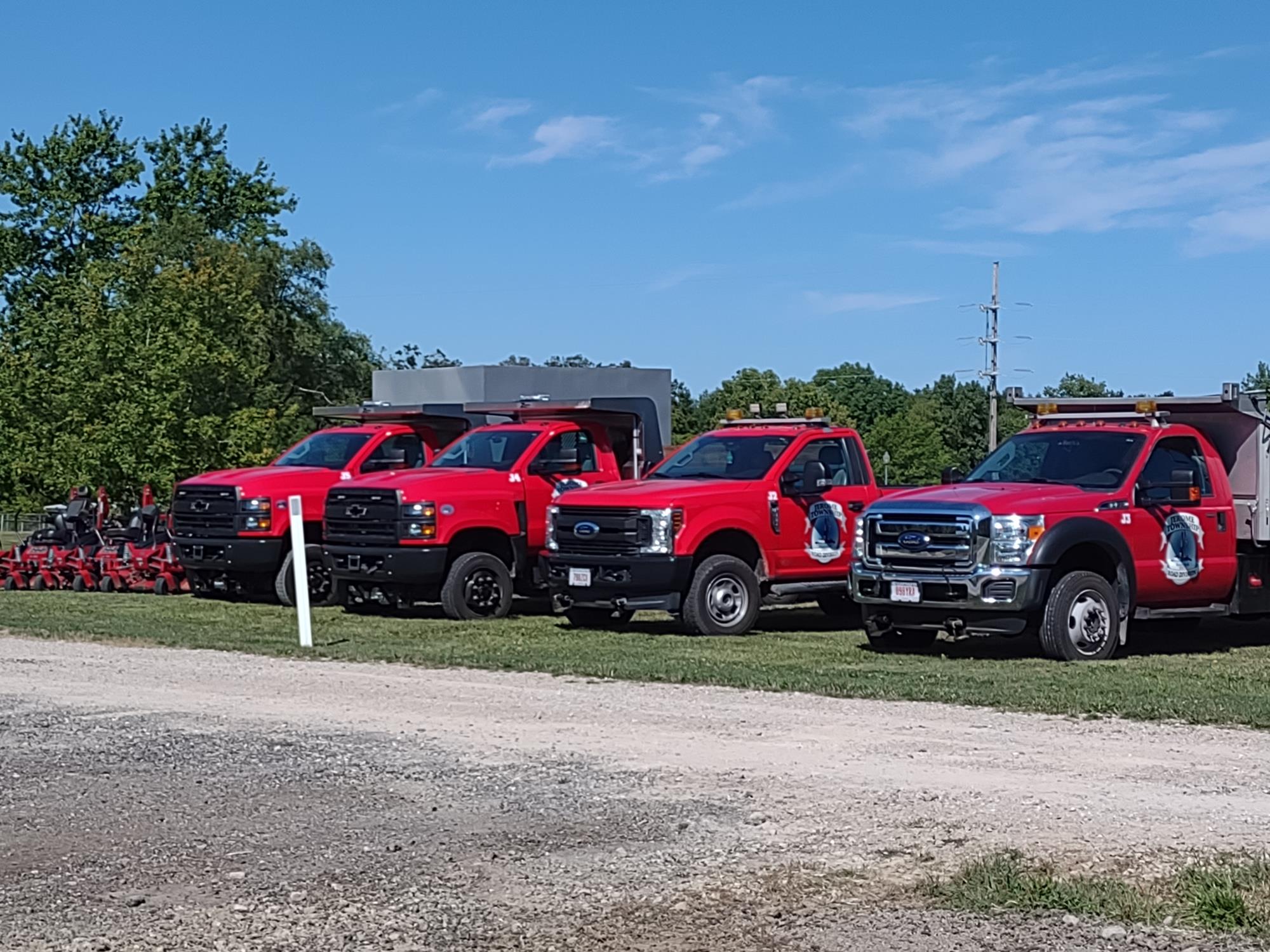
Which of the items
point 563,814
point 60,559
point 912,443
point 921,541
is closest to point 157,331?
point 60,559

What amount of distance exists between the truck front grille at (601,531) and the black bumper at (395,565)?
183 cm

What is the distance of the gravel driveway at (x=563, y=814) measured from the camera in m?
6.11

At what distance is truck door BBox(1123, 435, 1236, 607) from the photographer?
15.8 m

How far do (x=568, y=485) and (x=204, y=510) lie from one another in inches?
194

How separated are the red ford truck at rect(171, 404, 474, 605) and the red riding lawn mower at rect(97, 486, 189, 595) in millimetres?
1476

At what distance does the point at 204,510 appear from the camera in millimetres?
21906

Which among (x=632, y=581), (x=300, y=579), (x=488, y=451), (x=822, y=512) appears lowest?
(x=632, y=581)

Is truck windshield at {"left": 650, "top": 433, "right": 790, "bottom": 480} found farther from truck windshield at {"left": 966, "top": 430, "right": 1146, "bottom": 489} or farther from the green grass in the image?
the green grass

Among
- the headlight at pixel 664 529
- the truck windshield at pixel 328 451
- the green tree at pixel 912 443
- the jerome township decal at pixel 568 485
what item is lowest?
the headlight at pixel 664 529

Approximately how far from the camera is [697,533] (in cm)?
1736

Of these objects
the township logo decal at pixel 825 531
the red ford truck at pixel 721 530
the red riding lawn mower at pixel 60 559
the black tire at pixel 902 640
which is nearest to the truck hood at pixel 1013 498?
the black tire at pixel 902 640

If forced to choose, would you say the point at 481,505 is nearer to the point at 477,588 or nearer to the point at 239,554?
the point at 477,588

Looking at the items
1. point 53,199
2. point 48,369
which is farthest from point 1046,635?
point 53,199

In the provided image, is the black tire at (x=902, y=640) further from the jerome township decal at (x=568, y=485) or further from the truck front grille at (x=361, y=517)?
the truck front grille at (x=361, y=517)
